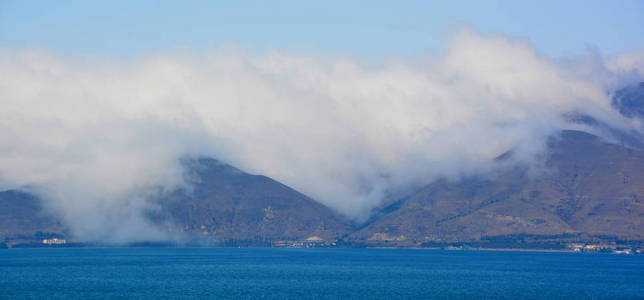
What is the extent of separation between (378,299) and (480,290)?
33662 millimetres

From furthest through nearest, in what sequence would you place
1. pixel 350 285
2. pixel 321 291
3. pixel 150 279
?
pixel 150 279 < pixel 350 285 < pixel 321 291

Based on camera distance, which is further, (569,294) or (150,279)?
(150,279)

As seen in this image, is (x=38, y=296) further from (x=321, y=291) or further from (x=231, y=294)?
(x=321, y=291)

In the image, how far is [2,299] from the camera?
149 meters

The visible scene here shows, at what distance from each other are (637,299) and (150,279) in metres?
128

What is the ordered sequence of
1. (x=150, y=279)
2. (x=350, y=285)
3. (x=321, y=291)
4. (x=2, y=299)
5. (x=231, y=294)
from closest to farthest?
(x=2, y=299)
(x=231, y=294)
(x=321, y=291)
(x=350, y=285)
(x=150, y=279)

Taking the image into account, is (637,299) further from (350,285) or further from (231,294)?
(231,294)

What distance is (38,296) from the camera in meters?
155

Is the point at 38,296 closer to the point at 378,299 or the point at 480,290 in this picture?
the point at 378,299

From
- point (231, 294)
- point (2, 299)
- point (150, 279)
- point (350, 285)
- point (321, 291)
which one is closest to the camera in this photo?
point (2, 299)

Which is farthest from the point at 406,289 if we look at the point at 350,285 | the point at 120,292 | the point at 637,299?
the point at 120,292

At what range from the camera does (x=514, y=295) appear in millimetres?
163250

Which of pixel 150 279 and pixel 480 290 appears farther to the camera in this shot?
pixel 150 279

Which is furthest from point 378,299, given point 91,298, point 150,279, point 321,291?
point 150,279
